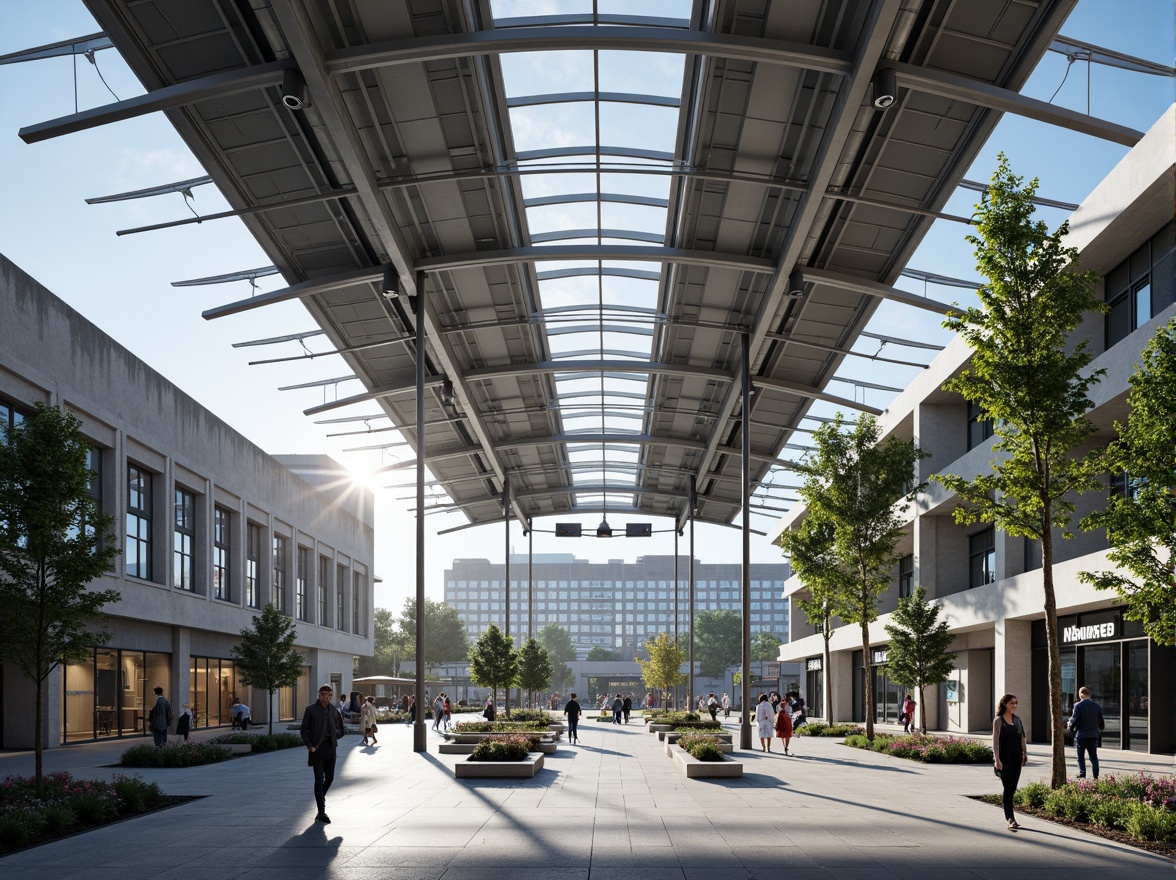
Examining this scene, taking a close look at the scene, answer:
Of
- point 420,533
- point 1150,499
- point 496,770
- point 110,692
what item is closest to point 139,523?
point 110,692

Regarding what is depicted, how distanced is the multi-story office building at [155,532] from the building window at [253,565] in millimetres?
67

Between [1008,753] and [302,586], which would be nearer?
[1008,753]

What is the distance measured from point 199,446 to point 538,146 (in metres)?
22.9

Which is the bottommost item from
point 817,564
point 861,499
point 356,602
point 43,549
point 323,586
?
point 356,602

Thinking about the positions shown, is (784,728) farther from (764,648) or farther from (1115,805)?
(764,648)

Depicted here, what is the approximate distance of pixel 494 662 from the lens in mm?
48812

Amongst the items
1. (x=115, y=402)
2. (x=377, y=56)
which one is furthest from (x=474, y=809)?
(x=115, y=402)

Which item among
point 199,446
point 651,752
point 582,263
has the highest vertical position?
point 582,263

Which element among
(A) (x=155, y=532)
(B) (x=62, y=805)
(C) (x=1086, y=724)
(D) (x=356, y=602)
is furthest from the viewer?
(D) (x=356, y=602)

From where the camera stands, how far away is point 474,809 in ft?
52.3

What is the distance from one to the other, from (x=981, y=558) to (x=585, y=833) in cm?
2945

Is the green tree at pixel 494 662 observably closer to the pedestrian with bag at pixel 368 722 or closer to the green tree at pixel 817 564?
the pedestrian with bag at pixel 368 722

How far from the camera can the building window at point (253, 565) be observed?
4781cm

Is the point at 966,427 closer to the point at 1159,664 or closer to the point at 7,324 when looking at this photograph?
the point at 1159,664
